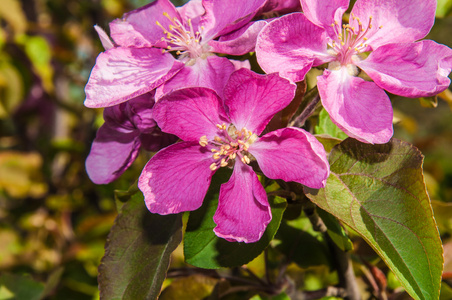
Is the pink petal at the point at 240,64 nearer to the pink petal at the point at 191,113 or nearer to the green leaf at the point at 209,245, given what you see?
the pink petal at the point at 191,113

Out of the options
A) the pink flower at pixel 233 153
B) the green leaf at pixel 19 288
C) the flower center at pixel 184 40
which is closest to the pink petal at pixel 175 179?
the pink flower at pixel 233 153

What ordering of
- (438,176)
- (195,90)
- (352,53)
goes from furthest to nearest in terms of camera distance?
(438,176), (352,53), (195,90)

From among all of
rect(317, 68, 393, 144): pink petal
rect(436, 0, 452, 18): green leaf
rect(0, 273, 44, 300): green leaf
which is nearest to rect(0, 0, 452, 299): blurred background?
rect(0, 273, 44, 300): green leaf

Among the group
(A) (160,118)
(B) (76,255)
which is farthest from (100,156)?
(B) (76,255)

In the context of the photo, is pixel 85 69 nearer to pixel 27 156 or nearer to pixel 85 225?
pixel 27 156

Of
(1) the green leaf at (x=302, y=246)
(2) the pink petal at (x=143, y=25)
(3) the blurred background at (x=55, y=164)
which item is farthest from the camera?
(3) the blurred background at (x=55, y=164)

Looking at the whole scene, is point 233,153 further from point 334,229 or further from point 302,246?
point 302,246
